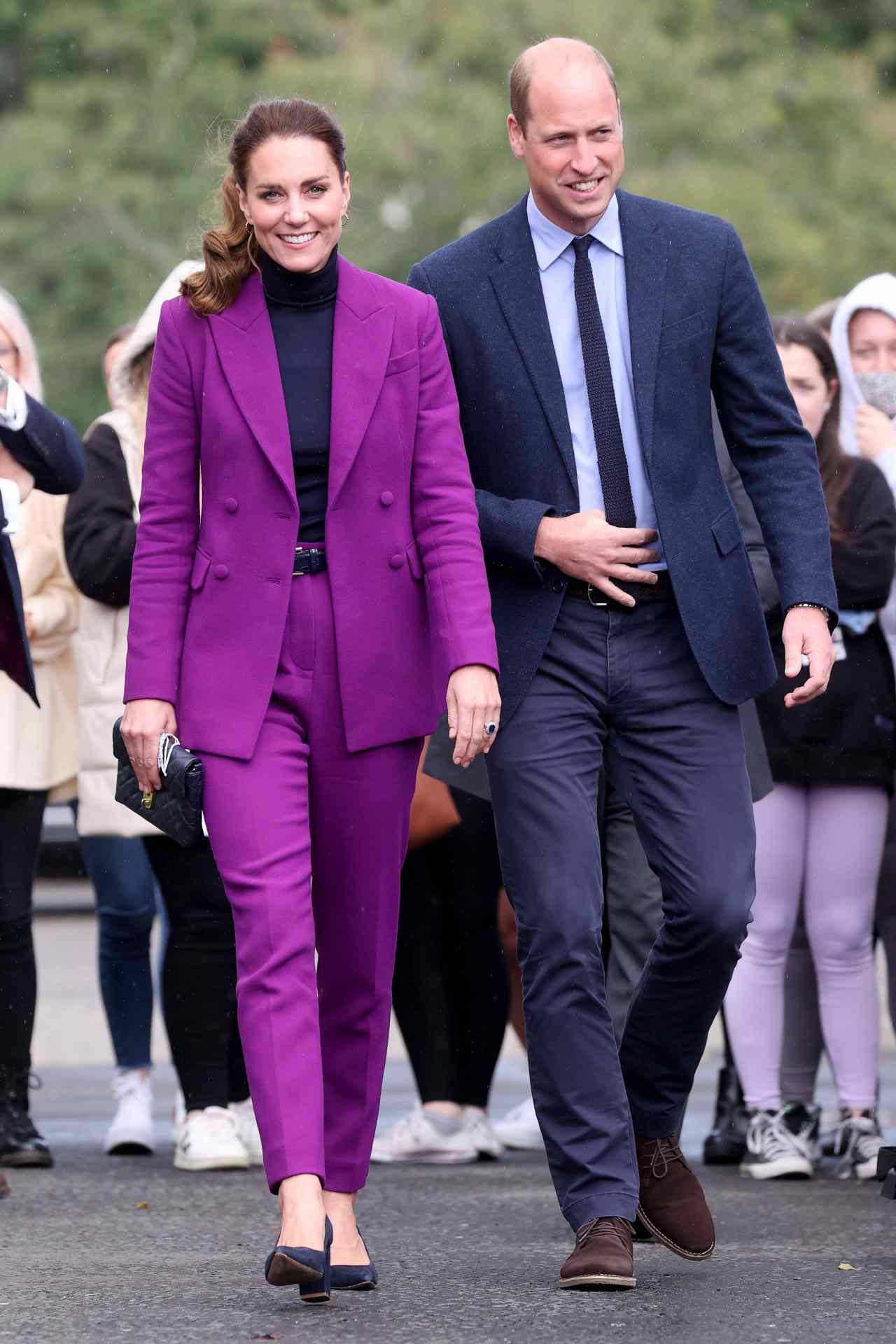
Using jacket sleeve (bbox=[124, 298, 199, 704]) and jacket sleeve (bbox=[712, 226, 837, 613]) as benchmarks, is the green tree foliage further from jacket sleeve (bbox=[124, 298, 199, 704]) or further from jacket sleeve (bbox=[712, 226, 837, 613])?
jacket sleeve (bbox=[124, 298, 199, 704])

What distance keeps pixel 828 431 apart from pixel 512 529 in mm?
2199

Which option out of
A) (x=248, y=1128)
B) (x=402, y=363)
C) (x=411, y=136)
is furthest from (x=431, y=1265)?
(x=411, y=136)

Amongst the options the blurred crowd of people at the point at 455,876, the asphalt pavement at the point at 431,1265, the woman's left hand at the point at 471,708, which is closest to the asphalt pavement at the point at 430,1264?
the asphalt pavement at the point at 431,1265

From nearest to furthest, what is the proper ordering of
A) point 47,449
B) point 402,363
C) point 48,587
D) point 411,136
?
point 402,363 → point 47,449 → point 48,587 → point 411,136

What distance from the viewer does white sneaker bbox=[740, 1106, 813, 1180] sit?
246 inches

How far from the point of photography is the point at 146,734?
177 inches

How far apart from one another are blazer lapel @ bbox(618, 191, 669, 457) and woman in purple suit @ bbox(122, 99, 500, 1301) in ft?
1.24

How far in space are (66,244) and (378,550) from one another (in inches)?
850

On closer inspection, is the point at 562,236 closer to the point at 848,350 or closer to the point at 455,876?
the point at 848,350

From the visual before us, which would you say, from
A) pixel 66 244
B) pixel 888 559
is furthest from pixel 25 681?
pixel 66 244

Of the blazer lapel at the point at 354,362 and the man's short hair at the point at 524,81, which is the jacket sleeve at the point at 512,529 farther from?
the man's short hair at the point at 524,81

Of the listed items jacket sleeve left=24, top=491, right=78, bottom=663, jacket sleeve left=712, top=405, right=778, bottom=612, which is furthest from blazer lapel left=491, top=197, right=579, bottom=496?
jacket sleeve left=24, top=491, right=78, bottom=663

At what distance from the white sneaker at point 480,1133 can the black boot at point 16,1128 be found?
1.10m

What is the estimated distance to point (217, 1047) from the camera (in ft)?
21.4
